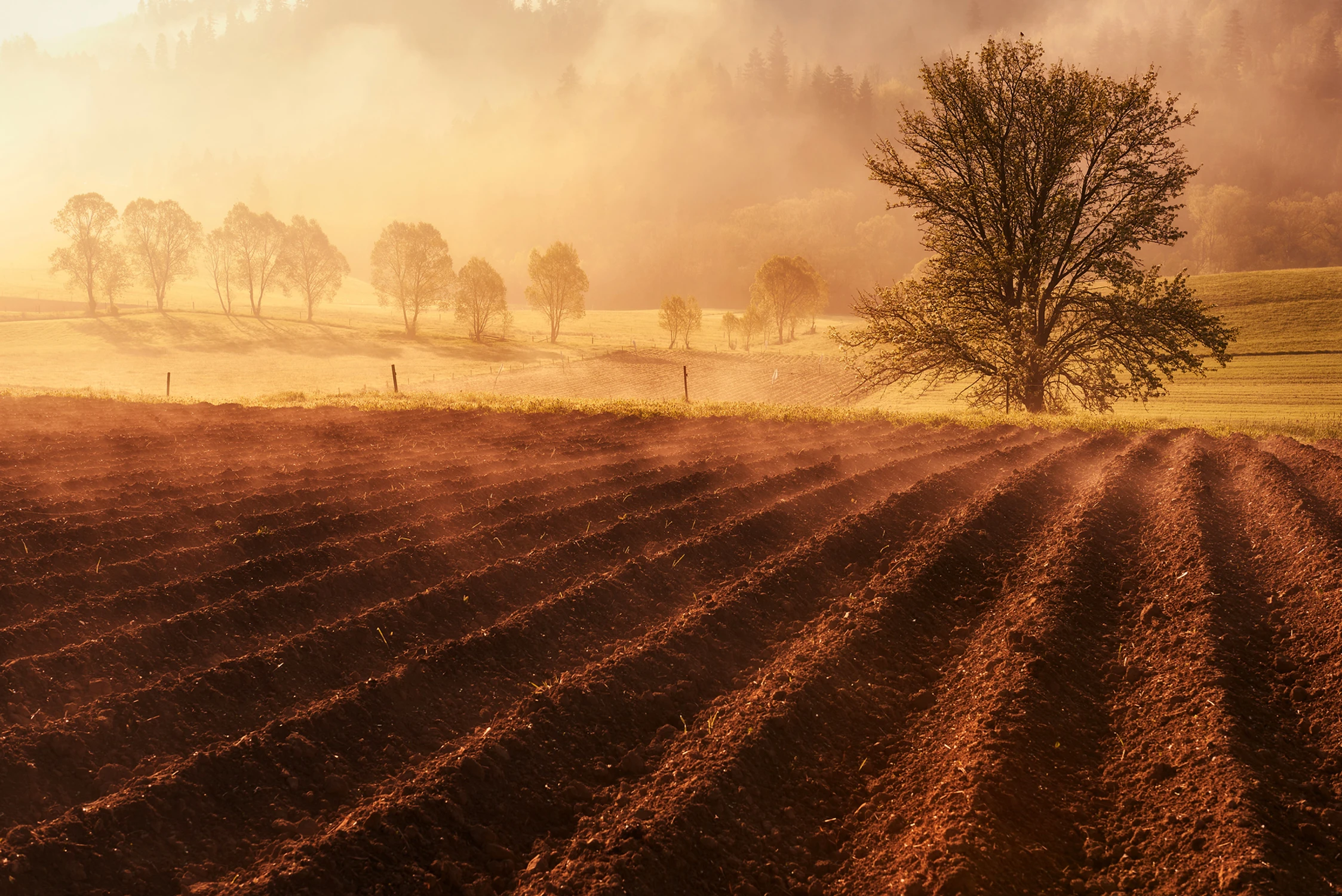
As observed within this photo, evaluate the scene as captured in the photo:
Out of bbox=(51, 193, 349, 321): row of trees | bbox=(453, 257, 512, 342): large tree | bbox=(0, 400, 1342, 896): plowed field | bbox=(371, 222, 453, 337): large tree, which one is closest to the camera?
bbox=(0, 400, 1342, 896): plowed field

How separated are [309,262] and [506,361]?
32.2 m

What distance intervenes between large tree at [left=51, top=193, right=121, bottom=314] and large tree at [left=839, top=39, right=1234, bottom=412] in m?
73.2

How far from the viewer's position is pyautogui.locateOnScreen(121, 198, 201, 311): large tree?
2896 inches

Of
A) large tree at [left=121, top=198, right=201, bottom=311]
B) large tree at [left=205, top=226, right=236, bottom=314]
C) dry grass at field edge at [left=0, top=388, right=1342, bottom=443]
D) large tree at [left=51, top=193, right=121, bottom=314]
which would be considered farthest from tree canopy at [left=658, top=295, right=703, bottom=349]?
dry grass at field edge at [left=0, top=388, right=1342, bottom=443]

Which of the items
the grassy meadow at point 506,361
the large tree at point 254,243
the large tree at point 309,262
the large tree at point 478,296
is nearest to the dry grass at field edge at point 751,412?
the grassy meadow at point 506,361

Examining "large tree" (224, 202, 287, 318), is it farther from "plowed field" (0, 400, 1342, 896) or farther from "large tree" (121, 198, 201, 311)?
"plowed field" (0, 400, 1342, 896)

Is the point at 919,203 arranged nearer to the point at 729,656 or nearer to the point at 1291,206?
the point at 729,656

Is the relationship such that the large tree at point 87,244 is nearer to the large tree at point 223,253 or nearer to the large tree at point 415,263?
the large tree at point 223,253

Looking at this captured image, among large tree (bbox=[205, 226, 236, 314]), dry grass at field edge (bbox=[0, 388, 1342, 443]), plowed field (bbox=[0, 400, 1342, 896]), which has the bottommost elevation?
plowed field (bbox=[0, 400, 1342, 896])

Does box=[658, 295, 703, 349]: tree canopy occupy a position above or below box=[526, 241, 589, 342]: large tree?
below

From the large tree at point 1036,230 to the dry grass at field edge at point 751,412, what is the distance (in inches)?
85.5

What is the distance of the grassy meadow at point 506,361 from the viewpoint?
1437 inches

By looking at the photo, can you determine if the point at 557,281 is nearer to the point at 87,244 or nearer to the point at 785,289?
the point at 785,289

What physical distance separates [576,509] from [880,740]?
20.0 feet
